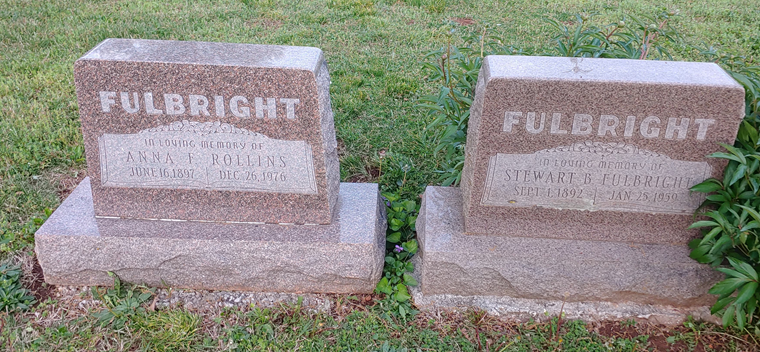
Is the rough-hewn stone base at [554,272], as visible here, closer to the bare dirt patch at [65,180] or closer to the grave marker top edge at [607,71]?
the grave marker top edge at [607,71]

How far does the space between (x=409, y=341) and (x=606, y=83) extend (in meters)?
1.42

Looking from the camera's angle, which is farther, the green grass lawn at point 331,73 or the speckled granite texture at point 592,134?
the green grass lawn at point 331,73

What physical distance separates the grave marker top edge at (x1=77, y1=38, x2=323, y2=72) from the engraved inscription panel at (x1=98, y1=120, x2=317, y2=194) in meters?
0.29

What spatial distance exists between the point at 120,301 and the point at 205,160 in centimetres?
79

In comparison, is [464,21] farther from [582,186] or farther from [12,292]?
[12,292]

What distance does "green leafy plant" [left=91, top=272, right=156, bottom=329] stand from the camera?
279cm

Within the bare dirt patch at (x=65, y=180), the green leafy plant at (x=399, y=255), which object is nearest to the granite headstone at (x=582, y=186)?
the green leafy plant at (x=399, y=255)

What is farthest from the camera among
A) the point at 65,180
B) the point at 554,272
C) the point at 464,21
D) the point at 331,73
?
the point at 464,21

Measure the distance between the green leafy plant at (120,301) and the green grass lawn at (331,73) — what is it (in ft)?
0.19

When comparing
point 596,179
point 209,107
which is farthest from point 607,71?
point 209,107

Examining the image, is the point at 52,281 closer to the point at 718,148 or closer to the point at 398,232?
the point at 398,232

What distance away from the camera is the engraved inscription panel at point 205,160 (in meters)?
2.76

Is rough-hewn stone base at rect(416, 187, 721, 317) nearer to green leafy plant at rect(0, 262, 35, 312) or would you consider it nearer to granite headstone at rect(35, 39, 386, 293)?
granite headstone at rect(35, 39, 386, 293)

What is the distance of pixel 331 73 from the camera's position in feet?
17.6
